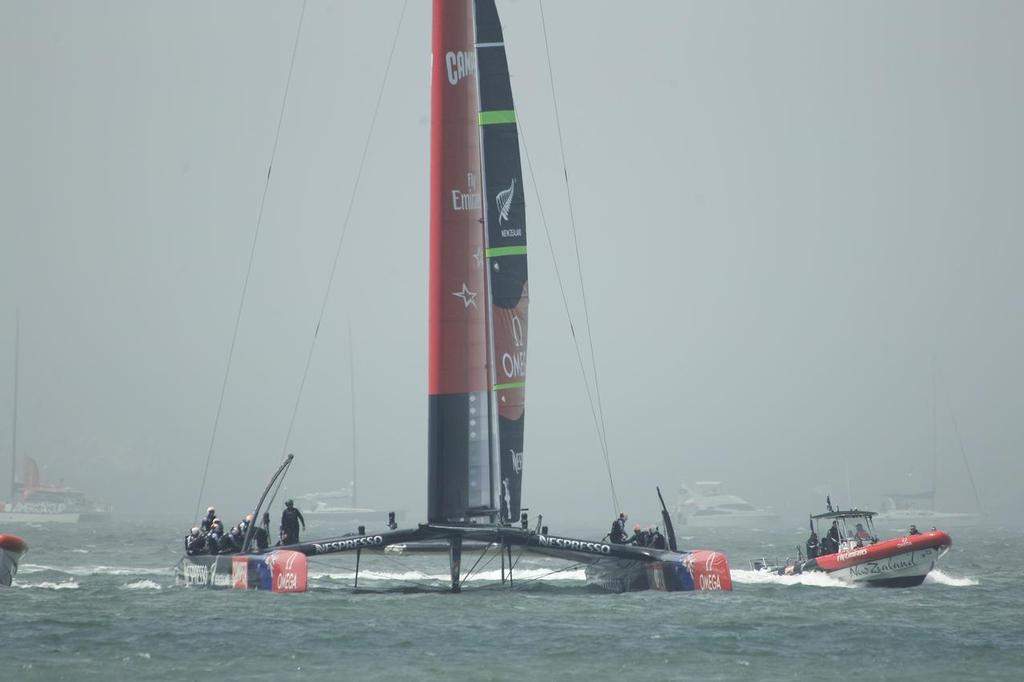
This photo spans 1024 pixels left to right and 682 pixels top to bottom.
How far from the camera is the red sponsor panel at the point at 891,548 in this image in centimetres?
3309

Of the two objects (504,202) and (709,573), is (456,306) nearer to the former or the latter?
(504,202)

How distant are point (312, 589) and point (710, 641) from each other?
11.5 meters

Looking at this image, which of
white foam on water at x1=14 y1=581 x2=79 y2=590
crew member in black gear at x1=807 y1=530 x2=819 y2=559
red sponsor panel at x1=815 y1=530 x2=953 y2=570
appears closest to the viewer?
white foam on water at x1=14 y1=581 x2=79 y2=590

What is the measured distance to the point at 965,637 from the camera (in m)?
23.6

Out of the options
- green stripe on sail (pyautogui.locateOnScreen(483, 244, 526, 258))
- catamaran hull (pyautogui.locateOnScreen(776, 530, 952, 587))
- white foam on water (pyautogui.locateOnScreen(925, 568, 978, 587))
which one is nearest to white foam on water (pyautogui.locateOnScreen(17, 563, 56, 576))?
green stripe on sail (pyautogui.locateOnScreen(483, 244, 526, 258))

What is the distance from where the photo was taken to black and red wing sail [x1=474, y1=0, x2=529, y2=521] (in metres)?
29.0

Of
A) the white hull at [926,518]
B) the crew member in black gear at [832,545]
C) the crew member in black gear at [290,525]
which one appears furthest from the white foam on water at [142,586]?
the white hull at [926,518]

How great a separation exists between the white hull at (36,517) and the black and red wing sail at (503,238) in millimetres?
117446

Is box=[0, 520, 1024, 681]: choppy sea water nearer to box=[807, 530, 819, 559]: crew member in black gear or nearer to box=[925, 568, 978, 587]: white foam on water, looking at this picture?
box=[807, 530, 819, 559]: crew member in black gear

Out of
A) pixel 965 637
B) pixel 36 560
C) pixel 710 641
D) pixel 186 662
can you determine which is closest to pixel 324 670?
pixel 186 662

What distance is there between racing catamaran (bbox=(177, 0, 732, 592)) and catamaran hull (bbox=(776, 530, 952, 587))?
635 cm

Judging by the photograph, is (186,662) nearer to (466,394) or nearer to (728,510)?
(466,394)

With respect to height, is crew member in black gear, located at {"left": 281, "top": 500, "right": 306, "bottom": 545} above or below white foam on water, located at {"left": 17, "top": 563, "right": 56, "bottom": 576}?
above

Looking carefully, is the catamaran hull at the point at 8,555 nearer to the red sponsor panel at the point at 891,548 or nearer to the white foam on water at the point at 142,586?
the white foam on water at the point at 142,586
